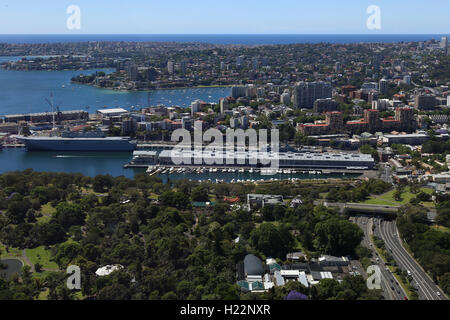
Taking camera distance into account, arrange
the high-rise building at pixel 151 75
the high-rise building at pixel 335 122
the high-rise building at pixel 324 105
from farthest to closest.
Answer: the high-rise building at pixel 151 75 → the high-rise building at pixel 324 105 → the high-rise building at pixel 335 122

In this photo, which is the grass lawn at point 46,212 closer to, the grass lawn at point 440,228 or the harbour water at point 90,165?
the harbour water at point 90,165

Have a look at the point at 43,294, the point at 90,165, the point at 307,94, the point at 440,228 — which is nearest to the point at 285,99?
the point at 307,94

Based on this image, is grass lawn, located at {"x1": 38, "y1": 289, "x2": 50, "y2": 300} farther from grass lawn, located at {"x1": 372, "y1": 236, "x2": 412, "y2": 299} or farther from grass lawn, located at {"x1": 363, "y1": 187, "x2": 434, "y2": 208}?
grass lawn, located at {"x1": 363, "y1": 187, "x2": 434, "y2": 208}

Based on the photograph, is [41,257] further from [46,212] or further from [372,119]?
[372,119]

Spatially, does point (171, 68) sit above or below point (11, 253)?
above

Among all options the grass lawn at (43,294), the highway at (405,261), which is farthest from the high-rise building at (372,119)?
the grass lawn at (43,294)

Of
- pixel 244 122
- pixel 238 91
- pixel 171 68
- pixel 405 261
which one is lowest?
pixel 405 261

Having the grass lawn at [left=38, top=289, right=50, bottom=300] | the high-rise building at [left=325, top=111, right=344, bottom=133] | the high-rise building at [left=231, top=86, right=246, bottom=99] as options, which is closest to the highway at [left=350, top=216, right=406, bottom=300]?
the grass lawn at [left=38, top=289, right=50, bottom=300]
